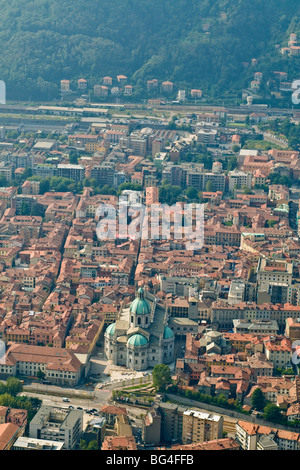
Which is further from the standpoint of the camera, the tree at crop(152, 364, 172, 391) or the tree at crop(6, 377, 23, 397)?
the tree at crop(152, 364, 172, 391)

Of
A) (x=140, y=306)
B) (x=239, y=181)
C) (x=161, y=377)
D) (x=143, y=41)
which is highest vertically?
(x=143, y=41)

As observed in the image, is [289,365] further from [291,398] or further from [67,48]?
[67,48]

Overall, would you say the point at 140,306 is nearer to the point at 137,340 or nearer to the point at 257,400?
the point at 137,340

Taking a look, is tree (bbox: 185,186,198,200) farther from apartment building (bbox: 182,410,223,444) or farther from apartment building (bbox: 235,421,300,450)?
apartment building (bbox: 235,421,300,450)

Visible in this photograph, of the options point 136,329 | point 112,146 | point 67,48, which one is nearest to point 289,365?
point 136,329

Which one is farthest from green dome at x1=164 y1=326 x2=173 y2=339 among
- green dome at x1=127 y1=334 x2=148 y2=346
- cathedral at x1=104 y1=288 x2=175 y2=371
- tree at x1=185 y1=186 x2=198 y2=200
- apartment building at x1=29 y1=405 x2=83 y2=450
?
tree at x1=185 y1=186 x2=198 y2=200

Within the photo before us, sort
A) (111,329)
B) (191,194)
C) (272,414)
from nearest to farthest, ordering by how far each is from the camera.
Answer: (272,414) < (111,329) < (191,194)

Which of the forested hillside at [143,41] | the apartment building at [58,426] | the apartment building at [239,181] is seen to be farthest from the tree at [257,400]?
the forested hillside at [143,41]

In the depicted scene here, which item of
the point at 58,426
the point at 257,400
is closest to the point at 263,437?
the point at 257,400
